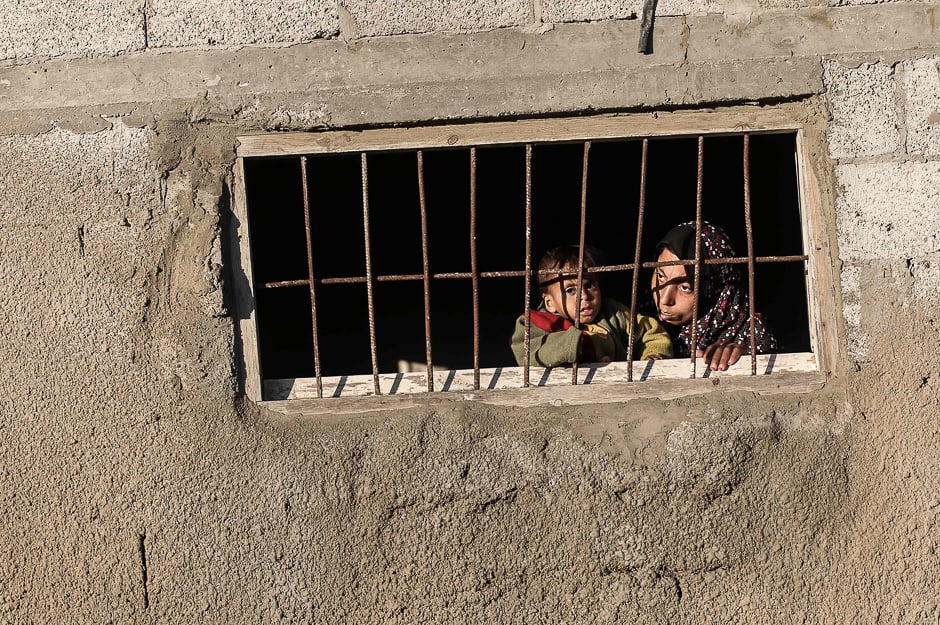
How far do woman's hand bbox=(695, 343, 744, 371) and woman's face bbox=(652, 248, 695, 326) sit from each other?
51 centimetres

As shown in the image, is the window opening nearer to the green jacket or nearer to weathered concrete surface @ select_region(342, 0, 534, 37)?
the green jacket

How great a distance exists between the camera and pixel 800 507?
276 cm

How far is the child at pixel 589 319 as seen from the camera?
10.7ft

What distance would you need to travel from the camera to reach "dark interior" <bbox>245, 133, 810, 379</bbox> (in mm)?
4371

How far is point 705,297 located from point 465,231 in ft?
5.64

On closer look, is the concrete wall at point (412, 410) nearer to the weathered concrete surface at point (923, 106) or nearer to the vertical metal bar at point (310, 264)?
the weathered concrete surface at point (923, 106)

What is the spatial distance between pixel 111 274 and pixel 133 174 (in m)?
0.28

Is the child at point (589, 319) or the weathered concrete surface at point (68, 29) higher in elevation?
the weathered concrete surface at point (68, 29)

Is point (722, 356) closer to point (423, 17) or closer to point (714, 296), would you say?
point (714, 296)

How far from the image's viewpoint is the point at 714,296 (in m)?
3.61

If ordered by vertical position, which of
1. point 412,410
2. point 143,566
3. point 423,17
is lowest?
point 143,566

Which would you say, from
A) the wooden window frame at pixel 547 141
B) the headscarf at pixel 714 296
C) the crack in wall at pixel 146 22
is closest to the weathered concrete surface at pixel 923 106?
the wooden window frame at pixel 547 141

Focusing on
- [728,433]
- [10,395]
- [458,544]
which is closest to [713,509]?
[728,433]

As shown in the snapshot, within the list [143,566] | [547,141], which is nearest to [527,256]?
[547,141]
